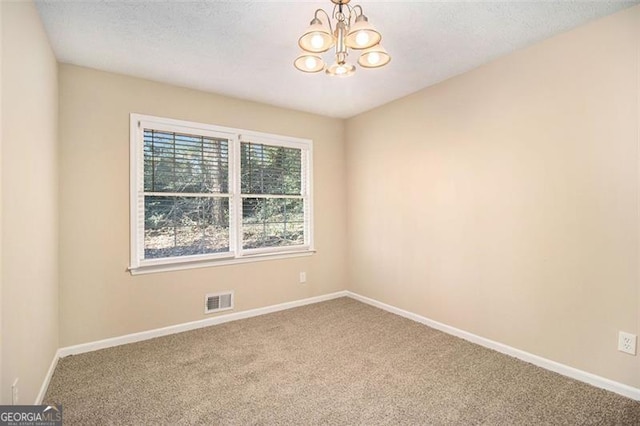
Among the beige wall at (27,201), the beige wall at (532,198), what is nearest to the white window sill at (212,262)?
the beige wall at (27,201)

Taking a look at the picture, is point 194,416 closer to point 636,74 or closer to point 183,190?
point 183,190

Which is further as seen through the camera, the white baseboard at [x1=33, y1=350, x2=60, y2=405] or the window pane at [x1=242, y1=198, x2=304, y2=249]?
the window pane at [x1=242, y1=198, x2=304, y2=249]

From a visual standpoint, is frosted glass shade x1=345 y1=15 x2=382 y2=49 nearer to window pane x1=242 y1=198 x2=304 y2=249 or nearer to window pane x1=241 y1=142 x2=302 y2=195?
window pane x1=241 y1=142 x2=302 y2=195

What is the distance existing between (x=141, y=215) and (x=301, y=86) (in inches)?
79.8

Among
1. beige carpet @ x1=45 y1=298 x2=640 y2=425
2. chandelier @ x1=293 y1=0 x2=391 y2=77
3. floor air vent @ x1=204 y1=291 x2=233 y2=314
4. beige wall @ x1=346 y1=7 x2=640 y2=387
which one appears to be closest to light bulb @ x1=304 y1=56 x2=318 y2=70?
chandelier @ x1=293 y1=0 x2=391 y2=77

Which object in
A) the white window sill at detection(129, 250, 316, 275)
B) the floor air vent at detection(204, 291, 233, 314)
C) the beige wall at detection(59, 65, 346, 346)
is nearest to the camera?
the beige wall at detection(59, 65, 346, 346)

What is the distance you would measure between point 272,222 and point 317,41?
99.1 inches

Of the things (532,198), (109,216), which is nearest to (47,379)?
(109,216)

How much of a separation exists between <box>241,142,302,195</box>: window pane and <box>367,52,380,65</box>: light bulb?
7.00 ft

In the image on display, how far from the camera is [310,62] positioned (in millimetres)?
1963

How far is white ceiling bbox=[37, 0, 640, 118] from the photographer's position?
202 cm

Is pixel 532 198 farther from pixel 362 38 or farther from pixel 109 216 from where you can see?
pixel 109 216

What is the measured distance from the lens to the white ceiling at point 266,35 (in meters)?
2.02

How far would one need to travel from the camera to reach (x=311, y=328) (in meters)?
3.31
